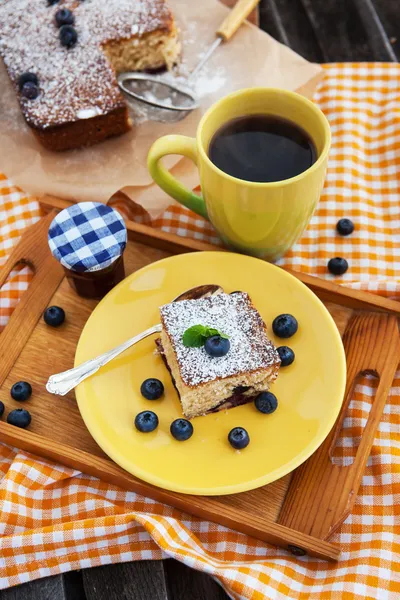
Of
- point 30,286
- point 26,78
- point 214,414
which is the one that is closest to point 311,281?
point 214,414

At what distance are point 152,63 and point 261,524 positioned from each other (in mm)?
1769

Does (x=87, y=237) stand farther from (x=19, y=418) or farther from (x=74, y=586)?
(x=74, y=586)

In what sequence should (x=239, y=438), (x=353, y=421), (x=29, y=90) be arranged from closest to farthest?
(x=239, y=438) → (x=353, y=421) → (x=29, y=90)

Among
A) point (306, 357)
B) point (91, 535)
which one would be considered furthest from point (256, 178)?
point (91, 535)

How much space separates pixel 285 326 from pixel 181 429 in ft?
1.31

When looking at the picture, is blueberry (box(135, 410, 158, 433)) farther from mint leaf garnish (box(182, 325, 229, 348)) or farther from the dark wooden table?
the dark wooden table

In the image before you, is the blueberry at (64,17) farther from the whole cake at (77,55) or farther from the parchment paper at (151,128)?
the parchment paper at (151,128)

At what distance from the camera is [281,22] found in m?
2.67

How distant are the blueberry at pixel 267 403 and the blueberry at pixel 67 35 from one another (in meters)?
1.46

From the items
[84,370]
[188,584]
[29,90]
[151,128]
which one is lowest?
[188,584]

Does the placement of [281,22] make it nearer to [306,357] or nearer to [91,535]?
[306,357]

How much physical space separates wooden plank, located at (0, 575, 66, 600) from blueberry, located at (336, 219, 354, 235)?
4.45ft

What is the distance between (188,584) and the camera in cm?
164

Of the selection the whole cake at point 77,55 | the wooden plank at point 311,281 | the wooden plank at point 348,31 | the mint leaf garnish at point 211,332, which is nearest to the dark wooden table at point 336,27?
the wooden plank at point 348,31
